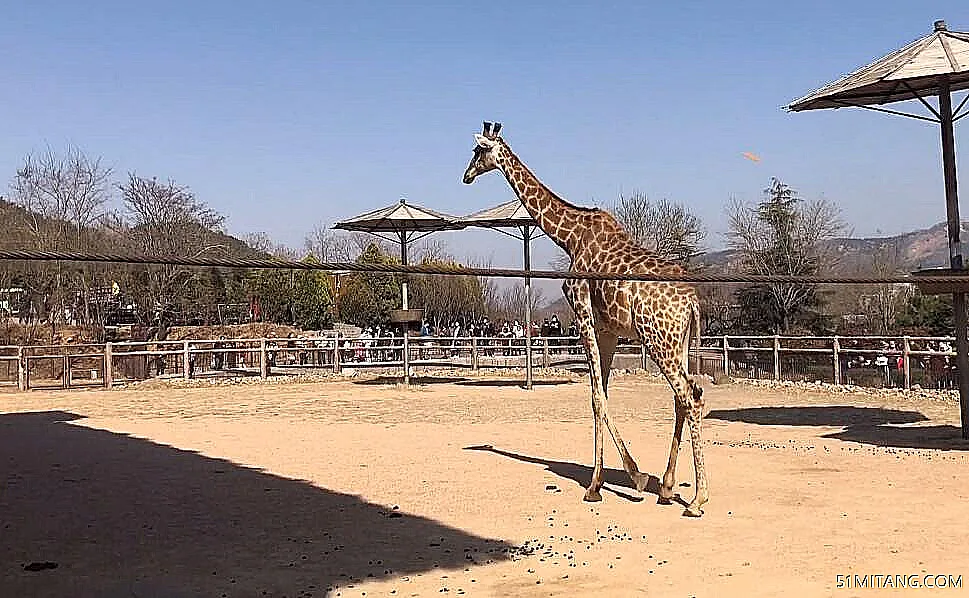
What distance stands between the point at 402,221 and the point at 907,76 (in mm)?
10925

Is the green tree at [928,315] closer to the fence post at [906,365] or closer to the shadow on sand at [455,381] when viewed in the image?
the fence post at [906,365]

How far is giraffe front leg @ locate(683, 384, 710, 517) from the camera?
636 cm

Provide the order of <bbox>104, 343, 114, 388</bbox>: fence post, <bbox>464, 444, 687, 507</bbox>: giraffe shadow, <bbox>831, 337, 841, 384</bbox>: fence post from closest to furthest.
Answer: <bbox>464, 444, 687, 507</bbox>: giraffe shadow, <bbox>831, 337, 841, 384</bbox>: fence post, <bbox>104, 343, 114, 388</bbox>: fence post

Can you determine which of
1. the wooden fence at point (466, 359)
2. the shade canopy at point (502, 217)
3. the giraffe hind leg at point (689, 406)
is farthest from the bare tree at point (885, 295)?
the giraffe hind leg at point (689, 406)

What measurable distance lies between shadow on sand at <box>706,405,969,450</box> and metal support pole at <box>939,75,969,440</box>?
51 cm

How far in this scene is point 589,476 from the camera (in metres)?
8.05

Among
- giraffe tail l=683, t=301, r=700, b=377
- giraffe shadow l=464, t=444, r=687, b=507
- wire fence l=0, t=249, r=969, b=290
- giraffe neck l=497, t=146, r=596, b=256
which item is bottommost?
giraffe shadow l=464, t=444, r=687, b=507

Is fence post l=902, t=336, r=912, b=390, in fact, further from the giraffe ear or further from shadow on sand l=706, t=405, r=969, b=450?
the giraffe ear

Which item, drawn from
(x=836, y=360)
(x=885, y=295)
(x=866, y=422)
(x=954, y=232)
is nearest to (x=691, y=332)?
(x=954, y=232)

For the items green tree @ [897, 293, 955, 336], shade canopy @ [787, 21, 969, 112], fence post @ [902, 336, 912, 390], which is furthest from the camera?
green tree @ [897, 293, 955, 336]

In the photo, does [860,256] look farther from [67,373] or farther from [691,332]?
[691,332]

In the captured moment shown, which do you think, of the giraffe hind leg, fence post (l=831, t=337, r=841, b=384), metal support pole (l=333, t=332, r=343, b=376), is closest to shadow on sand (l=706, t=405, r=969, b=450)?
fence post (l=831, t=337, r=841, b=384)

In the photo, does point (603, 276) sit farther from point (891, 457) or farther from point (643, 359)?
point (643, 359)

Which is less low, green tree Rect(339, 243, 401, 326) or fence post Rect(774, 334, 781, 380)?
green tree Rect(339, 243, 401, 326)
